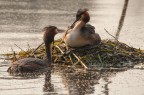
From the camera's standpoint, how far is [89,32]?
50.7 feet

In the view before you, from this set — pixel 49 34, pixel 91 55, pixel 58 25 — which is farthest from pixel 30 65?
pixel 58 25

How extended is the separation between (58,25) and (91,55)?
24.4 ft

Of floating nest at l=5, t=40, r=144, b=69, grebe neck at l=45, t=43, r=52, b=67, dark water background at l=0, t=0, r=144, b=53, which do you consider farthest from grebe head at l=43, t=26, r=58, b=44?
dark water background at l=0, t=0, r=144, b=53

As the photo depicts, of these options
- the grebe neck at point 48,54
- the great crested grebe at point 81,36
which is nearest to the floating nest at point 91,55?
the great crested grebe at point 81,36

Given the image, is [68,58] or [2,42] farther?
[2,42]

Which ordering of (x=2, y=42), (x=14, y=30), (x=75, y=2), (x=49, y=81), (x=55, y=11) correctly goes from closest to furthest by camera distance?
(x=49, y=81), (x=2, y=42), (x=14, y=30), (x=55, y=11), (x=75, y=2)

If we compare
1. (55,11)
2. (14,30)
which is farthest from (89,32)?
(55,11)

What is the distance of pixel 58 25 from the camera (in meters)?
22.3

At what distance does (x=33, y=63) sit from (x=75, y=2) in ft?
60.6

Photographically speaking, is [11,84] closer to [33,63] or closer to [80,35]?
[33,63]

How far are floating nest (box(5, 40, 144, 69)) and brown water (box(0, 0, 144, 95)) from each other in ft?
2.50

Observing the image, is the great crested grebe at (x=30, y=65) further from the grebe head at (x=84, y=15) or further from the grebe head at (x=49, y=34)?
the grebe head at (x=84, y=15)

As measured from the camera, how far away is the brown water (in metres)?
12.4

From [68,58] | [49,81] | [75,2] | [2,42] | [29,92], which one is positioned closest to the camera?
[29,92]
